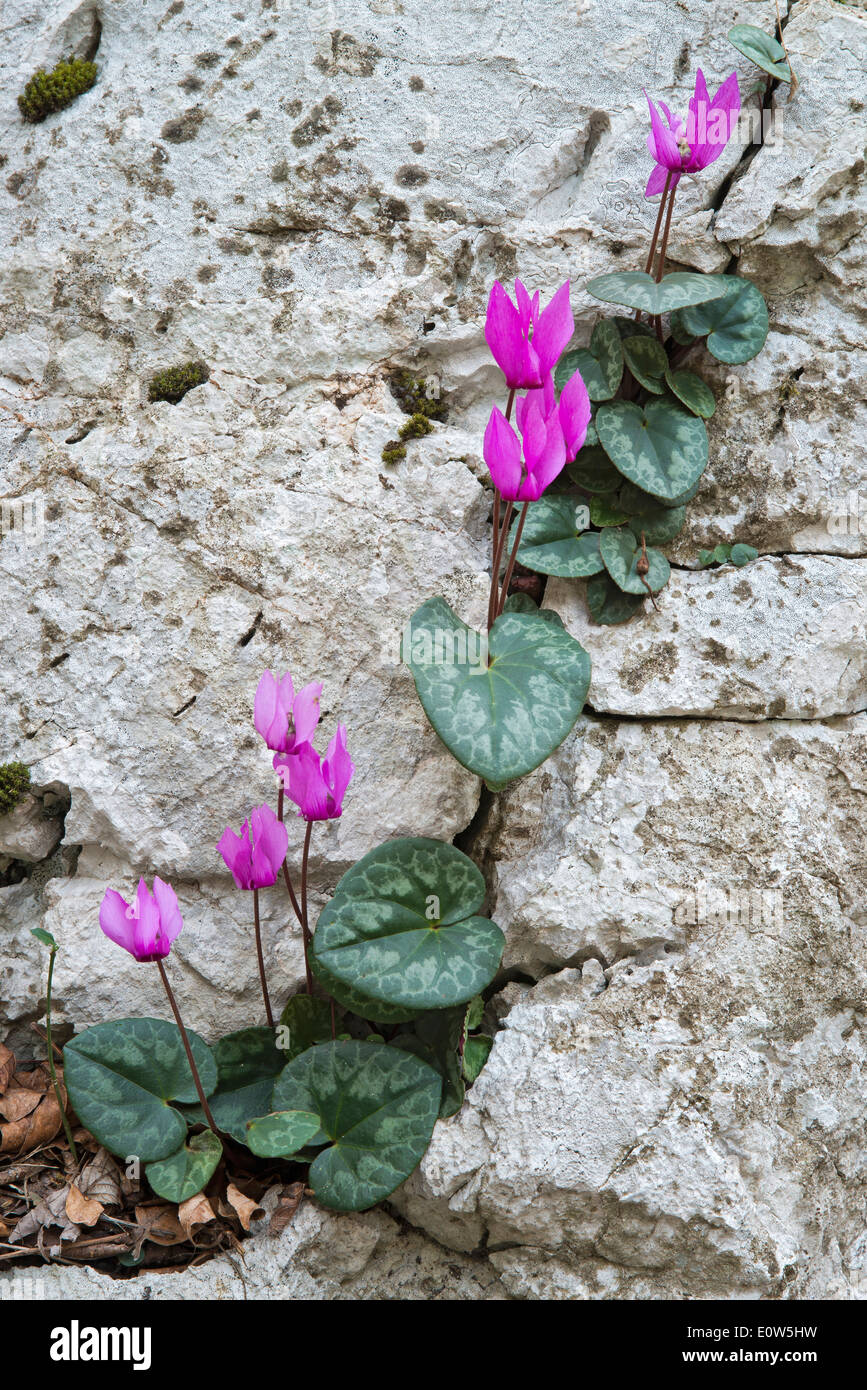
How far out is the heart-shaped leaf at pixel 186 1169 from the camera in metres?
1.65

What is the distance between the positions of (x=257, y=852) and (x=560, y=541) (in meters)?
0.87

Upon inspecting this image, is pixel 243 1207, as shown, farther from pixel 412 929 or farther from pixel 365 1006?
pixel 412 929

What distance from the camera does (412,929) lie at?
1743mm

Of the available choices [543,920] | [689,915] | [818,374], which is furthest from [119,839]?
[818,374]

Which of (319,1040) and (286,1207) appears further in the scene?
(319,1040)

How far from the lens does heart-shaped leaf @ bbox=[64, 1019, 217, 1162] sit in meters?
1.69

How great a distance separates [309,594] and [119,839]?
595 mm

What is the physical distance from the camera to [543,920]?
70.2 inches

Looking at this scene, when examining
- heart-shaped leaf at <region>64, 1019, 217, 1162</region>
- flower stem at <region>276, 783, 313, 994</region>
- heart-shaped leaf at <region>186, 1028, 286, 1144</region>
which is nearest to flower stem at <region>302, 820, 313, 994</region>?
flower stem at <region>276, 783, 313, 994</region>

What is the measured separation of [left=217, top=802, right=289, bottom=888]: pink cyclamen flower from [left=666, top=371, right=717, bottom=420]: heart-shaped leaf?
3.83 ft

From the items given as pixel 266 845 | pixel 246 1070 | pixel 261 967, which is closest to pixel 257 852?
pixel 266 845

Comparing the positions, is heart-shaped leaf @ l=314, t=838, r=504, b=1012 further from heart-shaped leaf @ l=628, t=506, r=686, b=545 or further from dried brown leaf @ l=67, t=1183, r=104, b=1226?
heart-shaped leaf @ l=628, t=506, r=686, b=545

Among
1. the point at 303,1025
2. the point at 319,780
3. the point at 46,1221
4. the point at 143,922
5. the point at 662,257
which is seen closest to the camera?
the point at 143,922

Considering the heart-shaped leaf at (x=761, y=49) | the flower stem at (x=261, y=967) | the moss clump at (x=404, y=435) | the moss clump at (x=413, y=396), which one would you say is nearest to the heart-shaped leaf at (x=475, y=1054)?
the flower stem at (x=261, y=967)
